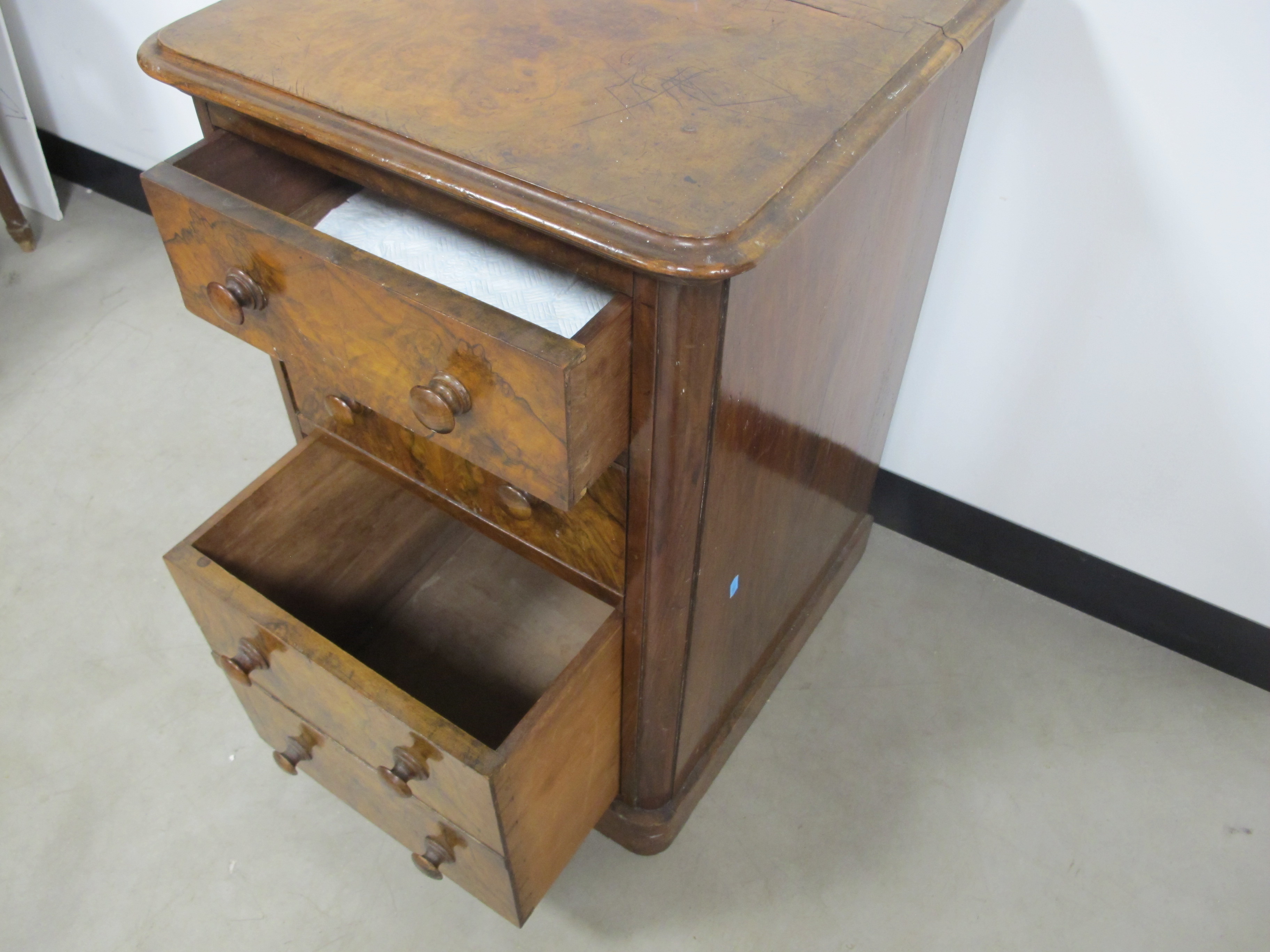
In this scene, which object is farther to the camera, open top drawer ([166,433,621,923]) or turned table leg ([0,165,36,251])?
turned table leg ([0,165,36,251])

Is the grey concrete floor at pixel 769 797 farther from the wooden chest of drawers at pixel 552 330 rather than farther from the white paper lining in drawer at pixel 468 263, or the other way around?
the white paper lining in drawer at pixel 468 263

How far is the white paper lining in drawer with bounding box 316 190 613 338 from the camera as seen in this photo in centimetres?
66

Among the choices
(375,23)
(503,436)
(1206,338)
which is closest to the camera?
(503,436)

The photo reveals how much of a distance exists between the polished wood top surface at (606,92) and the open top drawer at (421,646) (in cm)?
35

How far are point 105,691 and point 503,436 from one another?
85 cm

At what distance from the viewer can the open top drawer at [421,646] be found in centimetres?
77

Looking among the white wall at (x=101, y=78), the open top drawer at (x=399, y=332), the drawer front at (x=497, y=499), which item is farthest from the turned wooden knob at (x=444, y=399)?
the white wall at (x=101, y=78)

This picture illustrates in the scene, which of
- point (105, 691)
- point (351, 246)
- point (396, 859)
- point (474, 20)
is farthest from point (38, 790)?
point (474, 20)

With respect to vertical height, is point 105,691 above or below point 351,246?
below

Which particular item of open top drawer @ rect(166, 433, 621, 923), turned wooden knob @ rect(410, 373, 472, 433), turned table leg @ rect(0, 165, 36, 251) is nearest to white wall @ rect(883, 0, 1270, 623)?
open top drawer @ rect(166, 433, 621, 923)

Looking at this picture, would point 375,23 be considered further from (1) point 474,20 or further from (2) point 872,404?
(2) point 872,404

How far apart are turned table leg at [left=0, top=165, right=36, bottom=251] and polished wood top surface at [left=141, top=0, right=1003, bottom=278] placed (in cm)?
116

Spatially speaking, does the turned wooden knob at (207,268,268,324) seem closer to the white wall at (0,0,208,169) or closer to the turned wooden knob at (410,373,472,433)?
the turned wooden knob at (410,373,472,433)

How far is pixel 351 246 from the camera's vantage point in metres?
0.64
